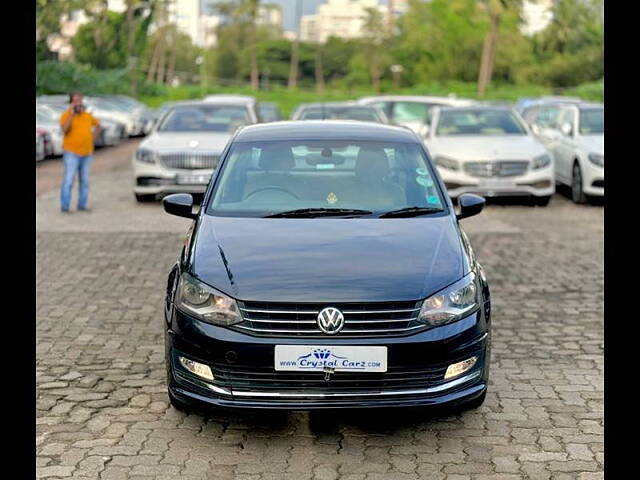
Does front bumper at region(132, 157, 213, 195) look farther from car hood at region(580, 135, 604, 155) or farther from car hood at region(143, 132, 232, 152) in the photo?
car hood at region(580, 135, 604, 155)

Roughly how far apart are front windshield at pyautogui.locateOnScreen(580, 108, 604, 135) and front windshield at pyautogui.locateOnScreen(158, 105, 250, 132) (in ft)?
17.5

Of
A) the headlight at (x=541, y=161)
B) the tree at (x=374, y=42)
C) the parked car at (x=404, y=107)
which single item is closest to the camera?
the headlight at (x=541, y=161)

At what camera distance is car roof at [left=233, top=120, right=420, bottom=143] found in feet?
23.7

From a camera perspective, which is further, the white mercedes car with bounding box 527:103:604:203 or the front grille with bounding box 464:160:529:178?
the white mercedes car with bounding box 527:103:604:203

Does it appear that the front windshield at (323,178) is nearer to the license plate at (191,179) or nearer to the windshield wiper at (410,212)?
the windshield wiper at (410,212)

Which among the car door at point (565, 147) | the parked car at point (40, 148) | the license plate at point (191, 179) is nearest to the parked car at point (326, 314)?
the license plate at point (191, 179)

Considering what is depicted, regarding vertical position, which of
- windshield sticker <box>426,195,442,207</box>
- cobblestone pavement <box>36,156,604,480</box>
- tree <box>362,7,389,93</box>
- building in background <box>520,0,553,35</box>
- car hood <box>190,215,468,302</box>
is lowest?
cobblestone pavement <box>36,156,604,480</box>

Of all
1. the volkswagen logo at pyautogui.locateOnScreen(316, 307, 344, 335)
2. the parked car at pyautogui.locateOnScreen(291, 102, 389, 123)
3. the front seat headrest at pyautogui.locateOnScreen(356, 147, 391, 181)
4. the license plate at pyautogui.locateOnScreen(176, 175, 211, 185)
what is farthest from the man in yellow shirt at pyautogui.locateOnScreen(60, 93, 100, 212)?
the volkswagen logo at pyautogui.locateOnScreen(316, 307, 344, 335)

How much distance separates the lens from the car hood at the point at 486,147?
1590cm

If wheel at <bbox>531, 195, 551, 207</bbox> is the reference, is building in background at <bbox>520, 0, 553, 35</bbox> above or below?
above

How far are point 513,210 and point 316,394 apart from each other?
11.2m

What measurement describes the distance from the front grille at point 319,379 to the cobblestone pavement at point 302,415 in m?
0.18

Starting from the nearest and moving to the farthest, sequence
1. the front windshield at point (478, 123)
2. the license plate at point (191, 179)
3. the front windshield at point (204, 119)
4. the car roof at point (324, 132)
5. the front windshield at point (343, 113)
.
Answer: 1. the car roof at point (324, 132)
2. the license plate at point (191, 179)
3. the front windshield at point (204, 119)
4. the front windshield at point (478, 123)
5. the front windshield at point (343, 113)
